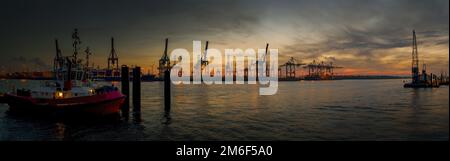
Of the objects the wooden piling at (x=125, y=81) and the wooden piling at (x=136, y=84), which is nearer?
the wooden piling at (x=136, y=84)

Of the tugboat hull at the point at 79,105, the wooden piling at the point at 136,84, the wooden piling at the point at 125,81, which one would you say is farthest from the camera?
the wooden piling at the point at 125,81

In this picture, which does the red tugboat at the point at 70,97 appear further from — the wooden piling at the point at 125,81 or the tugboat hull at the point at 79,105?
the wooden piling at the point at 125,81

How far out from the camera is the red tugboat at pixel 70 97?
31188 millimetres

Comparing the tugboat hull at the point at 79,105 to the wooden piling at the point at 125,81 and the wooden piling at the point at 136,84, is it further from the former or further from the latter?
the wooden piling at the point at 125,81

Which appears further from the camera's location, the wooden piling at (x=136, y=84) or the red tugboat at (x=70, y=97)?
the wooden piling at (x=136, y=84)

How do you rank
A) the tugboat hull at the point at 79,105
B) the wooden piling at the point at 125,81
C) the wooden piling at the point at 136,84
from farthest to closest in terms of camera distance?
the wooden piling at the point at 125,81
the wooden piling at the point at 136,84
the tugboat hull at the point at 79,105

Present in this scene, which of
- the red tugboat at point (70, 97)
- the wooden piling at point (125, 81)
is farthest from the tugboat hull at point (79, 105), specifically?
the wooden piling at point (125, 81)

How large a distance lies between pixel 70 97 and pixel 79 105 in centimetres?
173

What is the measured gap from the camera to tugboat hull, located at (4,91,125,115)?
31078 millimetres
